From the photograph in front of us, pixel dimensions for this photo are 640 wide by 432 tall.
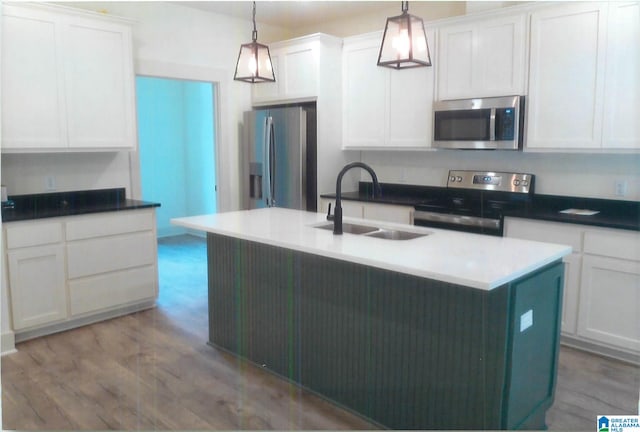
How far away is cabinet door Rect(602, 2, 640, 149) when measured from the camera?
304 centimetres

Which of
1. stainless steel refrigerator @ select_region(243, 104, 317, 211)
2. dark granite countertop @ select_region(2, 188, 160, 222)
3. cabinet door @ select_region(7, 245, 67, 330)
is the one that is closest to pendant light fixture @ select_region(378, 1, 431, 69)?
stainless steel refrigerator @ select_region(243, 104, 317, 211)

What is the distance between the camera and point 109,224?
3721mm

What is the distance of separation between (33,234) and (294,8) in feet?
9.85

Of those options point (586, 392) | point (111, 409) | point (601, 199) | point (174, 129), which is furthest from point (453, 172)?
point (174, 129)

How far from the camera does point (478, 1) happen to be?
3.78m

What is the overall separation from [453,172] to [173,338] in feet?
8.64

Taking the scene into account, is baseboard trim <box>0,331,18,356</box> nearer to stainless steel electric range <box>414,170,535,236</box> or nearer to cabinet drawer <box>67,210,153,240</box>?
cabinet drawer <box>67,210,153,240</box>

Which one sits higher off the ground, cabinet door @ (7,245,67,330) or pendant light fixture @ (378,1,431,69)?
pendant light fixture @ (378,1,431,69)

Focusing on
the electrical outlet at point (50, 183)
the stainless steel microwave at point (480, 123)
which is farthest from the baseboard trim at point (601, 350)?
the electrical outlet at point (50, 183)

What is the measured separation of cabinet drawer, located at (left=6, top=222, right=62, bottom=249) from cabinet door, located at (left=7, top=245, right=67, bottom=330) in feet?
0.14

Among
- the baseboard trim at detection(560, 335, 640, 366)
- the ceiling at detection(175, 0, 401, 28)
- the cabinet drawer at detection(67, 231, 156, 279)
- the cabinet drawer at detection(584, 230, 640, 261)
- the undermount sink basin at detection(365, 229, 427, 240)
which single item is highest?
the ceiling at detection(175, 0, 401, 28)

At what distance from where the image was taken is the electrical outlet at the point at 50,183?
3.88 meters

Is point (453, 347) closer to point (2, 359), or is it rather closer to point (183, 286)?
point (2, 359)

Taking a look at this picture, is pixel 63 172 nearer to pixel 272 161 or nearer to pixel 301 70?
pixel 272 161
